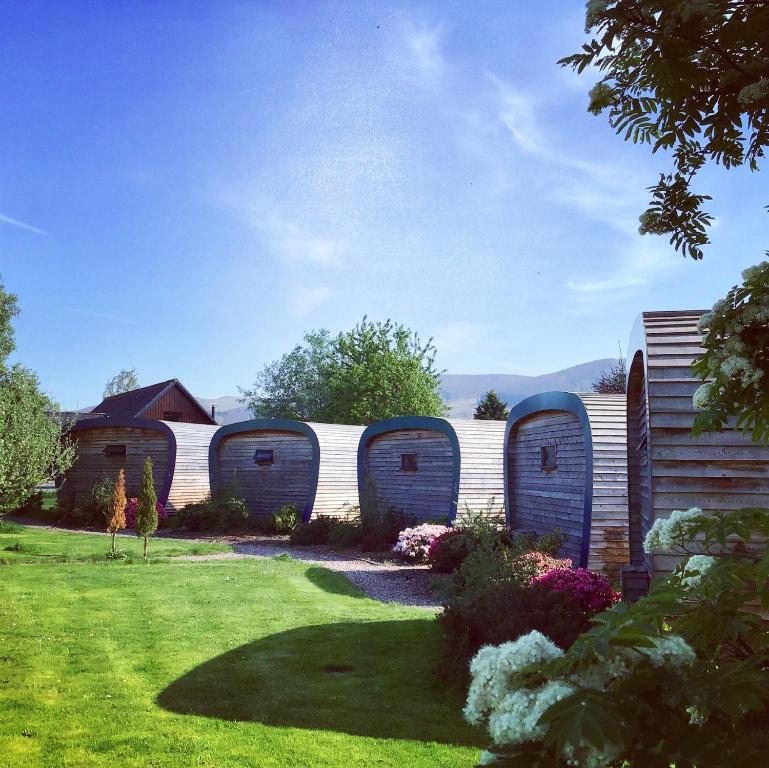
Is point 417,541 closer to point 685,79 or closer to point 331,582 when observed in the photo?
point 331,582

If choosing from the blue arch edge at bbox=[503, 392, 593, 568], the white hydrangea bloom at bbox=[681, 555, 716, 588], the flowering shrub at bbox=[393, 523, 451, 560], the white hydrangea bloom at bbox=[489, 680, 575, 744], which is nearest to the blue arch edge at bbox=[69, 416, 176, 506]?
the flowering shrub at bbox=[393, 523, 451, 560]

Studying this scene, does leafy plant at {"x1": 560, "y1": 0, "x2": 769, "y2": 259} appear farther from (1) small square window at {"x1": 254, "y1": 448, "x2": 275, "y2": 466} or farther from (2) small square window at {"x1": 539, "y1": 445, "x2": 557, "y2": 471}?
(1) small square window at {"x1": 254, "y1": 448, "x2": 275, "y2": 466}

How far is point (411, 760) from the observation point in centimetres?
507

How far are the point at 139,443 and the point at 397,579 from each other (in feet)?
47.4

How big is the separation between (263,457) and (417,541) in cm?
860

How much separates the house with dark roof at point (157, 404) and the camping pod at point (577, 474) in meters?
28.0

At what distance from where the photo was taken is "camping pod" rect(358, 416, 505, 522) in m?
17.6

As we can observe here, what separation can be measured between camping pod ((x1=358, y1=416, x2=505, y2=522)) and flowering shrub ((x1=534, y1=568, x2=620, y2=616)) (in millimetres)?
8724

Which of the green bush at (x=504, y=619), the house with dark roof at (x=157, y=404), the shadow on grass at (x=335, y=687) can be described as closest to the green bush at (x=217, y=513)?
the shadow on grass at (x=335, y=687)

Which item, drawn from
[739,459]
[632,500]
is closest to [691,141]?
[739,459]

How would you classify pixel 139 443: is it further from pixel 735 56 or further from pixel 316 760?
pixel 735 56

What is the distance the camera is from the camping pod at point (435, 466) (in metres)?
17.6

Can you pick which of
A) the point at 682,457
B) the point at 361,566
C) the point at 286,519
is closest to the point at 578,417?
the point at 682,457

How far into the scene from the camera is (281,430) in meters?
22.6
